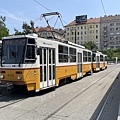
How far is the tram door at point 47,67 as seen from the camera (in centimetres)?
1143

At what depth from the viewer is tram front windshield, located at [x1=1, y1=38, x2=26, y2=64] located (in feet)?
34.4

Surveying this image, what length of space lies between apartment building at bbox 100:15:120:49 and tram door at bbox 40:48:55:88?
113006 millimetres

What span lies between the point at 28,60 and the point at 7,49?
1.25 metres

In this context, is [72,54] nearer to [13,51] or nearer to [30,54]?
[30,54]

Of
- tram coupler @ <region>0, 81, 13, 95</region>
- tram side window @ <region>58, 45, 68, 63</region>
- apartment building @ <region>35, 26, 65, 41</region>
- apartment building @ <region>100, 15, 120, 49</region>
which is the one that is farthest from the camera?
apartment building @ <region>100, 15, 120, 49</region>

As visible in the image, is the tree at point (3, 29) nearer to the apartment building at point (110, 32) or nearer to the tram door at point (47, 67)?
the tram door at point (47, 67)

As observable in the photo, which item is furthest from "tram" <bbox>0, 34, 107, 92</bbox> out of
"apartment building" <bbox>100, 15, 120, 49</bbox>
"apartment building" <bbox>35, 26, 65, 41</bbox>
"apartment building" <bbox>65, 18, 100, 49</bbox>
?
"apartment building" <bbox>100, 15, 120, 49</bbox>

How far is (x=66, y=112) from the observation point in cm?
775

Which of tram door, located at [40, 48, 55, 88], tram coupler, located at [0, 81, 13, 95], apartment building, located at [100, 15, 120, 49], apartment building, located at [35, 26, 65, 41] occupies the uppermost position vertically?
apartment building, located at [100, 15, 120, 49]

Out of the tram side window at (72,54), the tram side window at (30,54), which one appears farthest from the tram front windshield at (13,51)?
the tram side window at (72,54)

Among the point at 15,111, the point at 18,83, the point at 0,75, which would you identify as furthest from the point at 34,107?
the point at 0,75

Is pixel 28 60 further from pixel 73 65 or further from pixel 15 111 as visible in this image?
pixel 73 65

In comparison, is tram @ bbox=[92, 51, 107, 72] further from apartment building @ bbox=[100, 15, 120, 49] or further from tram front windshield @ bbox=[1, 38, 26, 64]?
apartment building @ bbox=[100, 15, 120, 49]

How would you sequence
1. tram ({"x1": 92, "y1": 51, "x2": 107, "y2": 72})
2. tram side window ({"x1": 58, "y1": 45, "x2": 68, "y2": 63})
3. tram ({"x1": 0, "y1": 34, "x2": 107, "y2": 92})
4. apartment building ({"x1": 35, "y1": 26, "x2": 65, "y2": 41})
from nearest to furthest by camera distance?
tram ({"x1": 0, "y1": 34, "x2": 107, "y2": 92})
tram side window ({"x1": 58, "y1": 45, "x2": 68, "y2": 63})
apartment building ({"x1": 35, "y1": 26, "x2": 65, "y2": 41})
tram ({"x1": 92, "y1": 51, "x2": 107, "y2": 72})
